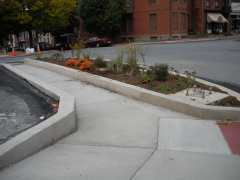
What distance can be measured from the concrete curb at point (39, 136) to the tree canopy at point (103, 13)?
42466 millimetres

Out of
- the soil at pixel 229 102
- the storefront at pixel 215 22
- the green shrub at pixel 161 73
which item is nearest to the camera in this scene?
the soil at pixel 229 102

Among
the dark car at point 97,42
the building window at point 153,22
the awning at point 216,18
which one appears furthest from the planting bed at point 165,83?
the awning at point 216,18

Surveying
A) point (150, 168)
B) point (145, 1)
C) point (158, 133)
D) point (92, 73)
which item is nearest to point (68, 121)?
point (158, 133)

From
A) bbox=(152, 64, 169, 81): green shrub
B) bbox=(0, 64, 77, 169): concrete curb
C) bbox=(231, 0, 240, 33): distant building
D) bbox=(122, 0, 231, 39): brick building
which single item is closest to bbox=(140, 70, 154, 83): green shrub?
bbox=(152, 64, 169, 81): green shrub

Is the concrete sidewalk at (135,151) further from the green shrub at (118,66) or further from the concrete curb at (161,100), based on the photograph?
the green shrub at (118,66)

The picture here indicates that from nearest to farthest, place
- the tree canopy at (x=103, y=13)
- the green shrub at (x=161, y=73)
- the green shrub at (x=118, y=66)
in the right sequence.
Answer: the green shrub at (x=161, y=73) < the green shrub at (x=118, y=66) < the tree canopy at (x=103, y=13)

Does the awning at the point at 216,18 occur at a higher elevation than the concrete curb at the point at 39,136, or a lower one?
higher

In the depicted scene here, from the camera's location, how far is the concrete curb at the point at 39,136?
5870 mm

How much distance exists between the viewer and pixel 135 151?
640 centimetres

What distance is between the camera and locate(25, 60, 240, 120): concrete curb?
8.19 m

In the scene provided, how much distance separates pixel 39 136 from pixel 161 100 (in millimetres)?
3621

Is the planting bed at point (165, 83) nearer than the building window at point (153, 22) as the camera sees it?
Yes

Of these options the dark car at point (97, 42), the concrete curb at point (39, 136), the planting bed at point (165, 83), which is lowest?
the concrete curb at point (39, 136)

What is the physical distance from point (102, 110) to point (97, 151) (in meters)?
2.85
